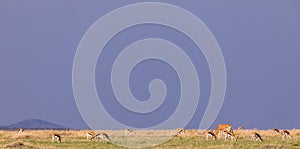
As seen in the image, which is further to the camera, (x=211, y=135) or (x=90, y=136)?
(x=90, y=136)

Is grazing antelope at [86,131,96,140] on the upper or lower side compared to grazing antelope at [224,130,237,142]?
upper

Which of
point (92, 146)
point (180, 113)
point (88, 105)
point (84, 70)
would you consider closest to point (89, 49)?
point (84, 70)

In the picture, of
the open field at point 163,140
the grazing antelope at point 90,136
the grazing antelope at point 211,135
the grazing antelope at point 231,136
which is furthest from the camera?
the grazing antelope at point 90,136

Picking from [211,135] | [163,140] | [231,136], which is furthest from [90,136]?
[231,136]

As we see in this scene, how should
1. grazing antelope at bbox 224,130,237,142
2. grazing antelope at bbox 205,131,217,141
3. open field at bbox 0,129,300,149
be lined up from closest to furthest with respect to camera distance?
open field at bbox 0,129,300,149 < grazing antelope at bbox 224,130,237,142 < grazing antelope at bbox 205,131,217,141

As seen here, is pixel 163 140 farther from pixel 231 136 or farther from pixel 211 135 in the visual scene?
pixel 231 136

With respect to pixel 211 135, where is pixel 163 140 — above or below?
below

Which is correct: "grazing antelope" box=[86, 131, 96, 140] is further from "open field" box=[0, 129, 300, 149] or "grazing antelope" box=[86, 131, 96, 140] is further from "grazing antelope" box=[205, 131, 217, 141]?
"grazing antelope" box=[205, 131, 217, 141]

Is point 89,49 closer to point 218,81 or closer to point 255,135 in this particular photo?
point 218,81

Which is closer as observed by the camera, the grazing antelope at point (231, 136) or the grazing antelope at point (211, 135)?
the grazing antelope at point (231, 136)

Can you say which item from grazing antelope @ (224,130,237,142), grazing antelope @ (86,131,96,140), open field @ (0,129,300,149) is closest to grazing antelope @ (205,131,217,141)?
open field @ (0,129,300,149)

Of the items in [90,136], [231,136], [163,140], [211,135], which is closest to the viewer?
[163,140]

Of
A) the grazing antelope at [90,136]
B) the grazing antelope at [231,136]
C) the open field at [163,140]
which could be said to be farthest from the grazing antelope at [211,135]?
the grazing antelope at [90,136]

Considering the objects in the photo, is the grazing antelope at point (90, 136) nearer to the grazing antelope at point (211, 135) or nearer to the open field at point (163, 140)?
the open field at point (163, 140)
